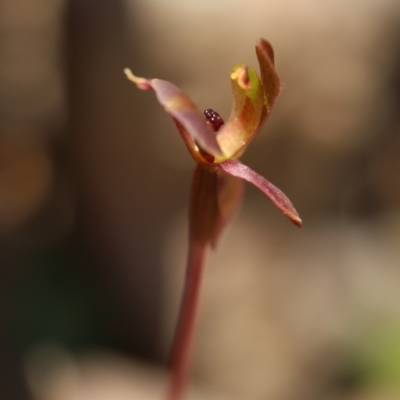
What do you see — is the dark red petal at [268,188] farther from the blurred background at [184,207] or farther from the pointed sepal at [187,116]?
the blurred background at [184,207]

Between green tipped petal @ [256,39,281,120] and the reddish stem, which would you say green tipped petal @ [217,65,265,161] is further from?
the reddish stem

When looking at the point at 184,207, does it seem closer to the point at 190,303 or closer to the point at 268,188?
the point at 190,303

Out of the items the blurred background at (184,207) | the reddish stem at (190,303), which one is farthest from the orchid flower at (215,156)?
the blurred background at (184,207)

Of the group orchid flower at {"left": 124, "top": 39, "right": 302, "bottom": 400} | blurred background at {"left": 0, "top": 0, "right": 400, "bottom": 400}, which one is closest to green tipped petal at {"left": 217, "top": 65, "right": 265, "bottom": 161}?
orchid flower at {"left": 124, "top": 39, "right": 302, "bottom": 400}

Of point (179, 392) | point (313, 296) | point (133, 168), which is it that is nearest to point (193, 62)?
point (133, 168)

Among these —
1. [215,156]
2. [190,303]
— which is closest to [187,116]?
[215,156]
